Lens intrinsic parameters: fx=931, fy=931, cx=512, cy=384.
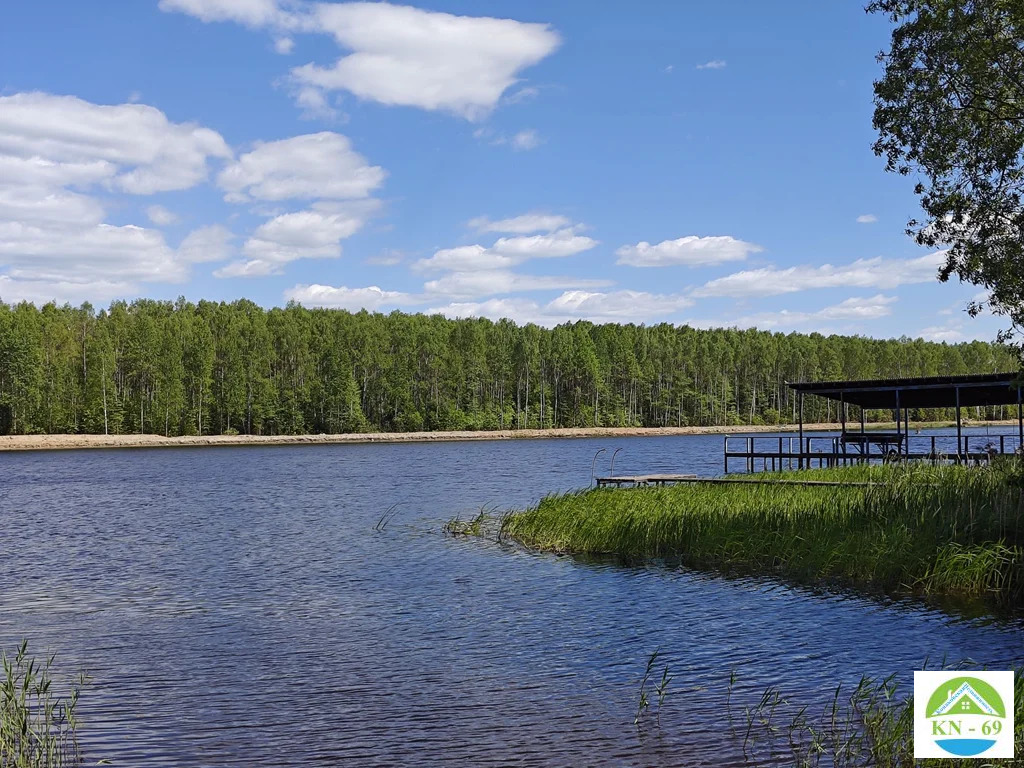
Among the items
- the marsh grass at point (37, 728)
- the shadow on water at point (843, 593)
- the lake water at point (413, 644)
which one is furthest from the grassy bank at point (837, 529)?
the marsh grass at point (37, 728)

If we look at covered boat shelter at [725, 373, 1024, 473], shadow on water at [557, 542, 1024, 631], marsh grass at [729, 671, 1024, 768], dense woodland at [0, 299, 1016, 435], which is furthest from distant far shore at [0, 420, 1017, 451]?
marsh grass at [729, 671, 1024, 768]

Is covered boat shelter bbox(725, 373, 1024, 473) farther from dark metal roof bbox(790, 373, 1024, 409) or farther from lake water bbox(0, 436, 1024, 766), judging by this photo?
lake water bbox(0, 436, 1024, 766)

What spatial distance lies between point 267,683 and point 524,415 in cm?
11240

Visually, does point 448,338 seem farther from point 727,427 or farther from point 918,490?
point 918,490

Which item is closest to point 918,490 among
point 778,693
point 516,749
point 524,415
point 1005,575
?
point 1005,575

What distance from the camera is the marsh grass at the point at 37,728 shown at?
30.3 ft

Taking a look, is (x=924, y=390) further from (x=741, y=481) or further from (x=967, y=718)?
(x=967, y=718)

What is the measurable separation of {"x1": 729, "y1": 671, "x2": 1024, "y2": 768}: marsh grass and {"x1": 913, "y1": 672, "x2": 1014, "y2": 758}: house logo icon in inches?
5.6

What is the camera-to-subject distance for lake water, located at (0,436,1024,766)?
10.3 m

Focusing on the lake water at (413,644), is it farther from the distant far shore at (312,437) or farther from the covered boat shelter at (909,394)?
the distant far shore at (312,437)

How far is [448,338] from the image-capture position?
127 meters

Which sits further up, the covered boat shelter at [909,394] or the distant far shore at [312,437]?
the covered boat shelter at [909,394]

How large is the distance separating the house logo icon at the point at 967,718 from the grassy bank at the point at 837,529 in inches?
312

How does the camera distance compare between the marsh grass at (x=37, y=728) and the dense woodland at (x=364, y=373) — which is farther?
the dense woodland at (x=364, y=373)
